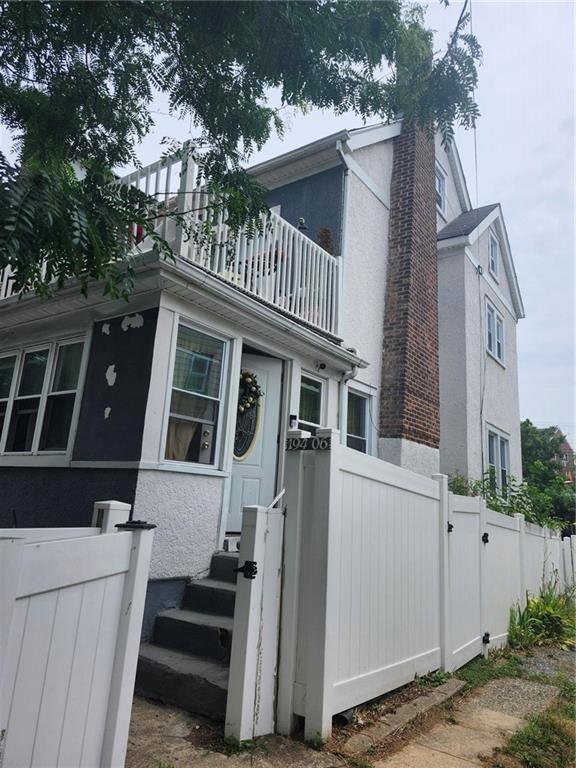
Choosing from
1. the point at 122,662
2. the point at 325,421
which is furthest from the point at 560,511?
the point at 122,662

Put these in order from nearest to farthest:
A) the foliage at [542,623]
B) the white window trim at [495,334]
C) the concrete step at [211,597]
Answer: the concrete step at [211,597]
the foliage at [542,623]
the white window trim at [495,334]

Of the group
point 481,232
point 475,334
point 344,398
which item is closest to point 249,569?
point 344,398

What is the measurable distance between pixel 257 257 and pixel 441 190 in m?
8.65

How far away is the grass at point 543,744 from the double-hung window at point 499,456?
7.94m

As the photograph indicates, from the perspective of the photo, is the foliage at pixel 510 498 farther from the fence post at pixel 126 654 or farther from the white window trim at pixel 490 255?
the fence post at pixel 126 654

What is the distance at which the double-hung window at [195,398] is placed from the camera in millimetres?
5559

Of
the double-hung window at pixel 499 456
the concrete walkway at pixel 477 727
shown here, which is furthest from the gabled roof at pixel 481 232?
the concrete walkway at pixel 477 727

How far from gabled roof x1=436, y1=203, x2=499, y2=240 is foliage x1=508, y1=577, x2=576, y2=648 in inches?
308

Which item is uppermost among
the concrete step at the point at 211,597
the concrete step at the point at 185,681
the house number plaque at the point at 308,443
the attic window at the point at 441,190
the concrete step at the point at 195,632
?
the attic window at the point at 441,190

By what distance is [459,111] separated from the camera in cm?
481

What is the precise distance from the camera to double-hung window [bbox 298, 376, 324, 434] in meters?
7.34

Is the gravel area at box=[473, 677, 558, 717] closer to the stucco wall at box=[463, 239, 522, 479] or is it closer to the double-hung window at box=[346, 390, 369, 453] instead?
the double-hung window at box=[346, 390, 369, 453]

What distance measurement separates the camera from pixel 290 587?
12.6 ft

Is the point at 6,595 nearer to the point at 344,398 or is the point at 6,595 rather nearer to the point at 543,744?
the point at 543,744
